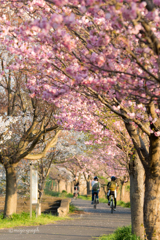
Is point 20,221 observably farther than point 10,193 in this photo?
No

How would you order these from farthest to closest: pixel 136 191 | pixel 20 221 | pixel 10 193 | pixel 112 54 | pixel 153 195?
1. pixel 10 193
2. pixel 20 221
3. pixel 136 191
4. pixel 153 195
5. pixel 112 54

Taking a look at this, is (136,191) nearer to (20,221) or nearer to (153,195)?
(153,195)

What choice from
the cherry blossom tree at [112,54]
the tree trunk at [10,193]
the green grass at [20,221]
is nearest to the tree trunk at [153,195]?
the cherry blossom tree at [112,54]

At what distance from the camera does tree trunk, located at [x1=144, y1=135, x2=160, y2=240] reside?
21.8 feet

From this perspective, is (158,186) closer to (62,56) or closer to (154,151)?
(154,151)

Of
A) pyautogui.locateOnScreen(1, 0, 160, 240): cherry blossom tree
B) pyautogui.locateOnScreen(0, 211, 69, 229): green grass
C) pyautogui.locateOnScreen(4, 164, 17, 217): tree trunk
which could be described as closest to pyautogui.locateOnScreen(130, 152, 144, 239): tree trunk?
pyautogui.locateOnScreen(1, 0, 160, 240): cherry blossom tree

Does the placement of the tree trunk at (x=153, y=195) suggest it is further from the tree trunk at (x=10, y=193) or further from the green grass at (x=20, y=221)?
the tree trunk at (x=10, y=193)

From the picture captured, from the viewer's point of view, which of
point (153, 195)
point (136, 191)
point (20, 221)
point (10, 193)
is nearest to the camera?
point (153, 195)

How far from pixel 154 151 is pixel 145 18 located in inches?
126

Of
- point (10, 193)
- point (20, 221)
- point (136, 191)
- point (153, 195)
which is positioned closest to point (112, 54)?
point (153, 195)

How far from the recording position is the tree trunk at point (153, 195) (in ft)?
21.8

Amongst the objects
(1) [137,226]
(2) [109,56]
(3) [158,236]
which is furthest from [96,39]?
(1) [137,226]

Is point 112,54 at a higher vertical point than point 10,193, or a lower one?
higher

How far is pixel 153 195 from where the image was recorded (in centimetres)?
666
